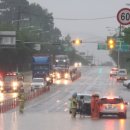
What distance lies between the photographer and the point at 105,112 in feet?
135

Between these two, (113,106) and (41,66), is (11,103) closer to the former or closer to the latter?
(113,106)

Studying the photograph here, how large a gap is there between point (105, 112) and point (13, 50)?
8229 cm

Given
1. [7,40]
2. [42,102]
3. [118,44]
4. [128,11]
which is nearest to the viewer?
[128,11]

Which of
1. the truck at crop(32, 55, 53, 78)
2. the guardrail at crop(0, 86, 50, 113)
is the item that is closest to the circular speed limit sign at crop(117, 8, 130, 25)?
the guardrail at crop(0, 86, 50, 113)

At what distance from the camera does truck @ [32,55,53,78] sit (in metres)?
93.5

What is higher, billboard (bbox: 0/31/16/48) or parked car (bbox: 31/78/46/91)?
billboard (bbox: 0/31/16/48)

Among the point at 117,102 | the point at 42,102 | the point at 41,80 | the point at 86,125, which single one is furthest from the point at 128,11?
the point at 41,80

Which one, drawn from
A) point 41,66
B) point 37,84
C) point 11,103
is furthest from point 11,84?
point 11,103

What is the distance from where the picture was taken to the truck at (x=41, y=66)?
93500 mm

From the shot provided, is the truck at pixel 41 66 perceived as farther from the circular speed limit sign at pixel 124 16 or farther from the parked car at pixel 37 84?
the circular speed limit sign at pixel 124 16

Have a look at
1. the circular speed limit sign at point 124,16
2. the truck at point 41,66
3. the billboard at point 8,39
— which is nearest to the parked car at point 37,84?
the truck at point 41,66

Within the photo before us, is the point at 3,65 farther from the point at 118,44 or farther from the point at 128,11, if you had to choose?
the point at 128,11

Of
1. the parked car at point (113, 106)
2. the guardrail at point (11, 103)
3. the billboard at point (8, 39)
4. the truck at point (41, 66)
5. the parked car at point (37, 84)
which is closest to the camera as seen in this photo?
the parked car at point (113, 106)

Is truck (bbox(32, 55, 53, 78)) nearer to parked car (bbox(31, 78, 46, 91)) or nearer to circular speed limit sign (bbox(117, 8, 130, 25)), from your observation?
parked car (bbox(31, 78, 46, 91))
